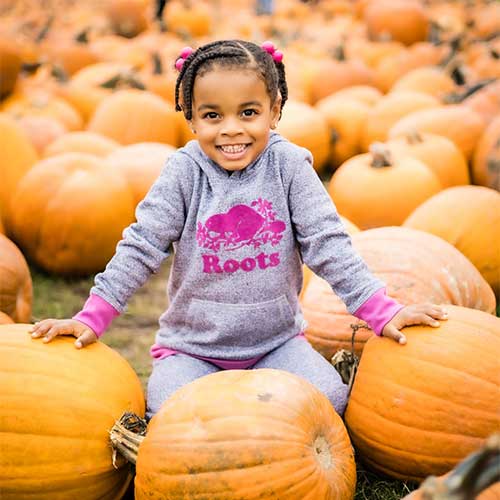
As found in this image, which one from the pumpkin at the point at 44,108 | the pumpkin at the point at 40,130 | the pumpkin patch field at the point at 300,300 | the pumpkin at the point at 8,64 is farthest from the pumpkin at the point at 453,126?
the pumpkin at the point at 8,64

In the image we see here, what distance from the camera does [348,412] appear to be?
2.29 m

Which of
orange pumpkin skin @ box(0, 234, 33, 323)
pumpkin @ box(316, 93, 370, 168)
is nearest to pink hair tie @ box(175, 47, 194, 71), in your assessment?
orange pumpkin skin @ box(0, 234, 33, 323)

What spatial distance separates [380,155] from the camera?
14.1ft

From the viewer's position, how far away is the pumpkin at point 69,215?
3.93 meters

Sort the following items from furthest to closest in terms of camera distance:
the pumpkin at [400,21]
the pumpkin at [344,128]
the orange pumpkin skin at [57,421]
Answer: the pumpkin at [400,21] < the pumpkin at [344,128] < the orange pumpkin skin at [57,421]

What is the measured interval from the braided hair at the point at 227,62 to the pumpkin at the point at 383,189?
1957 millimetres

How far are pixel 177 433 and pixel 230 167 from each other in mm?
853

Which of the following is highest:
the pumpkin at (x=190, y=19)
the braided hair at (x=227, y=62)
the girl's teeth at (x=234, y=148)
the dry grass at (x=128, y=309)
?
the braided hair at (x=227, y=62)

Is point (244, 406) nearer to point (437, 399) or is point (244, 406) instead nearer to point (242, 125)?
point (437, 399)

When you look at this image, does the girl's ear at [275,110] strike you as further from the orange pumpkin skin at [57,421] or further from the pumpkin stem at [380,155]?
the pumpkin stem at [380,155]

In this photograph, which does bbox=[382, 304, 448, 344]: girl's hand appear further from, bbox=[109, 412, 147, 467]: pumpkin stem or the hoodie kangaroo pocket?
bbox=[109, 412, 147, 467]: pumpkin stem

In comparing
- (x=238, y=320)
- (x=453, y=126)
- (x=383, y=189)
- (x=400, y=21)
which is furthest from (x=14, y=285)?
(x=400, y=21)

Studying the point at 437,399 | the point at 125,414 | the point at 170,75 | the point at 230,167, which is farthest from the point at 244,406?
the point at 170,75

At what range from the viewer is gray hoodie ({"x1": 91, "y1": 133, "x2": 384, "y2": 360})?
2.37 metres
